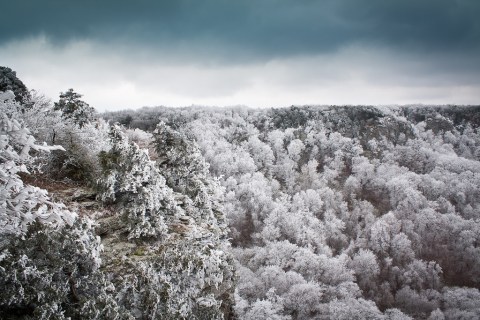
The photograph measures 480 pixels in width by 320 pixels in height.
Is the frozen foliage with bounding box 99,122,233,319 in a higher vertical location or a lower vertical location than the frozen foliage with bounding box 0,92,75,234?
→ lower

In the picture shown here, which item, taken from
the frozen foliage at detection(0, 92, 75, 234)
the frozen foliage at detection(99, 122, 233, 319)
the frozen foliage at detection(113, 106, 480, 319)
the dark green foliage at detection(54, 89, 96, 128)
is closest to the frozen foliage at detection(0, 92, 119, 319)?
the frozen foliage at detection(0, 92, 75, 234)

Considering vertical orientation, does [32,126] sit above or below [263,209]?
above

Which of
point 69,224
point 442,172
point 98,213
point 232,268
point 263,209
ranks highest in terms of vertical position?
point 69,224

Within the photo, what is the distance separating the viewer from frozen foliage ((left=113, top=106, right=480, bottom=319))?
5034 cm

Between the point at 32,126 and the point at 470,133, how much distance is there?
152m

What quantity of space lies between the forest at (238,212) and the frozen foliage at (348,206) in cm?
38

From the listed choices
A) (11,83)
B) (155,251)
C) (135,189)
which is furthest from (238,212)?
(155,251)

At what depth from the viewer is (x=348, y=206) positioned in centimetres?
9288

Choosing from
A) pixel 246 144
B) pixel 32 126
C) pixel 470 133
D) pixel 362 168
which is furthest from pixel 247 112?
pixel 32 126

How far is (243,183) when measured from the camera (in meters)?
83.6

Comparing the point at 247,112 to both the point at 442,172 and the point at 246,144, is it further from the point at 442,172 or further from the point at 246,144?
the point at 442,172

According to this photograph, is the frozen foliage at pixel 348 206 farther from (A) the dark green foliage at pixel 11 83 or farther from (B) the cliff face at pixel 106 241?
(A) the dark green foliage at pixel 11 83

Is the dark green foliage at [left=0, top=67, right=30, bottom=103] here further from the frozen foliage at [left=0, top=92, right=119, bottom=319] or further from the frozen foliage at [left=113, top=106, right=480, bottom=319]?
the frozen foliage at [left=113, top=106, right=480, bottom=319]

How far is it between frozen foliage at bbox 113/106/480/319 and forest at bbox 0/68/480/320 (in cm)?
38
